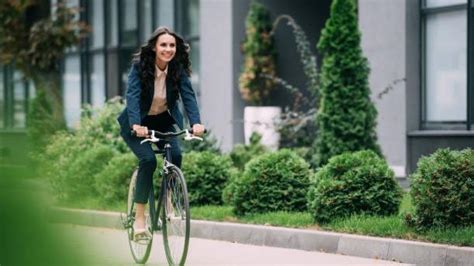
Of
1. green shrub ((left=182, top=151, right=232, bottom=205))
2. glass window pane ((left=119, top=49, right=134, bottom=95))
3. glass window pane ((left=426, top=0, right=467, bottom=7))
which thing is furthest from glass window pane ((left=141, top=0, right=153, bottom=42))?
green shrub ((left=182, top=151, right=232, bottom=205))

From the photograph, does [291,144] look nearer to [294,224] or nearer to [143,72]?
[294,224]

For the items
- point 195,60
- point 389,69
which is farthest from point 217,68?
point 389,69

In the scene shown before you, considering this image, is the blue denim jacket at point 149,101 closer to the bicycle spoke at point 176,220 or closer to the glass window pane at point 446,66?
the bicycle spoke at point 176,220

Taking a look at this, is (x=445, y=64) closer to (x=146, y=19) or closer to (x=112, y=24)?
(x=146, y=19)

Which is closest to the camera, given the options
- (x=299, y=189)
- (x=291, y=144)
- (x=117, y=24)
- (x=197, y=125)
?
(x=197, y=125)

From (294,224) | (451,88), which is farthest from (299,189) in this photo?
(451,88)

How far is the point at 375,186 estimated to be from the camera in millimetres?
9930

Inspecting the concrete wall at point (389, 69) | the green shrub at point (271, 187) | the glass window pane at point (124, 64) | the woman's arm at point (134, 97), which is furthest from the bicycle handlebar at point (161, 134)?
the glass window pane at point (124, 64)

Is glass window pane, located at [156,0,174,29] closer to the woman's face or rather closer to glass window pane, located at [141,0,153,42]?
glass window pane, located at [141,0,153,42]

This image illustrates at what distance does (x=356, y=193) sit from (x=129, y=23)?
14.6 meters

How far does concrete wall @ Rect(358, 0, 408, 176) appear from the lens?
15859 mm

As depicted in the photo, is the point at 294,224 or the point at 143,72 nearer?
the point at 143,72

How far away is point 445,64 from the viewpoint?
1538cm

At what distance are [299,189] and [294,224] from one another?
1043mm
